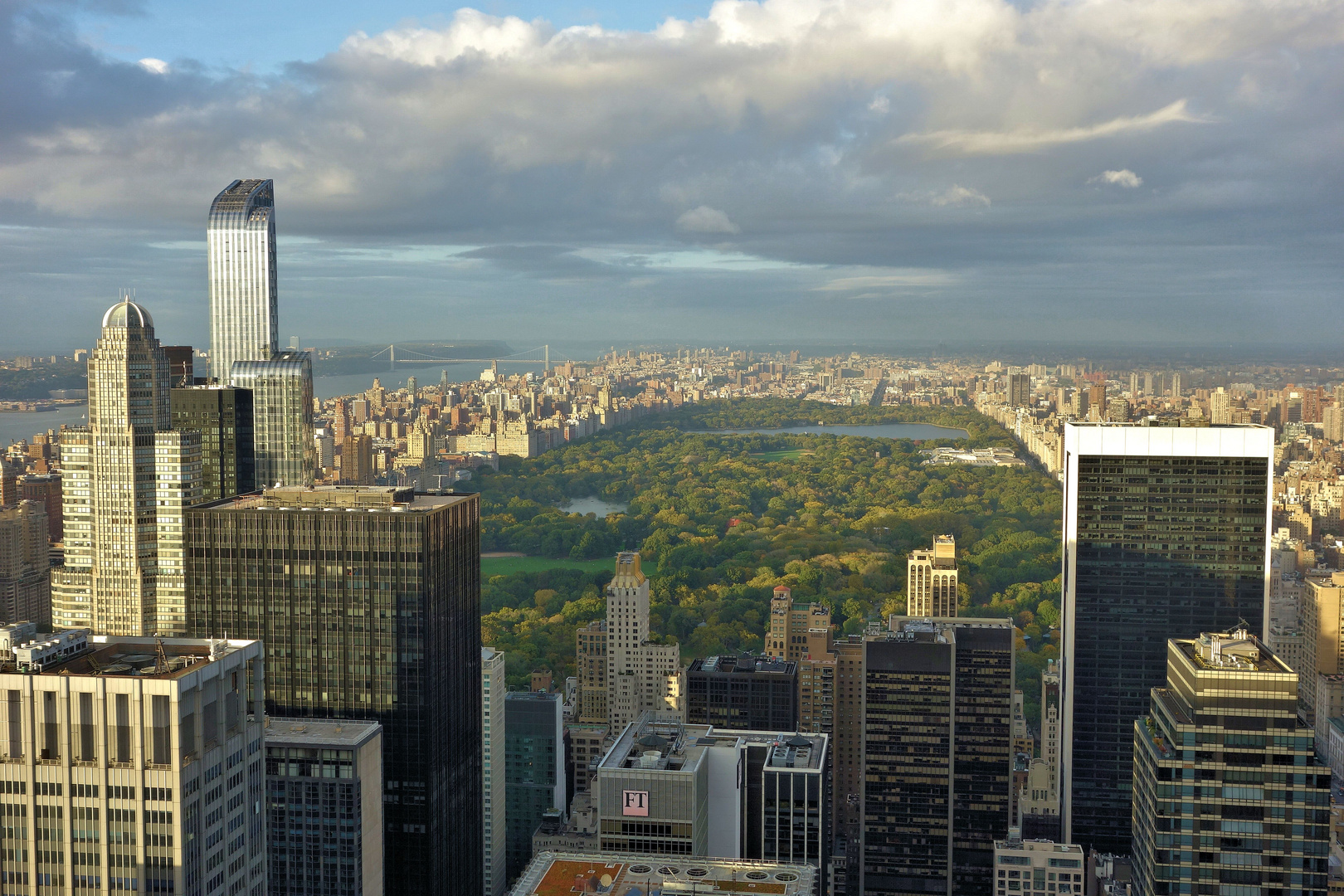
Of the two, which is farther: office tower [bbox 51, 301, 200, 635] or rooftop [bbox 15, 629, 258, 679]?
office tower [bbox 51, 301, 200, 635]

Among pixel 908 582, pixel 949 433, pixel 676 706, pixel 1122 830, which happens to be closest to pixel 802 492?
pixel 949 433

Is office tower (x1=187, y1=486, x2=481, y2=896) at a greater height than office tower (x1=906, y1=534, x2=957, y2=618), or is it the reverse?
office tower (x1=187, y1=486, x2=481, y2=896)

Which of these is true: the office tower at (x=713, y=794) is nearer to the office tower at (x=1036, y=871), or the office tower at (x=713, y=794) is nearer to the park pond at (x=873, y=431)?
the office tower at (x=1036, y=871)

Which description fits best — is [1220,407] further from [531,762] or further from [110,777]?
[110,777]

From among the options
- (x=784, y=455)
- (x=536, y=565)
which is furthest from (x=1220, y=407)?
(x=784, y=455)

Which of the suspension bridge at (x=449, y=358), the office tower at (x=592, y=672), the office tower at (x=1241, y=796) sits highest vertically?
the suspension bridge at (x=449, y=358)

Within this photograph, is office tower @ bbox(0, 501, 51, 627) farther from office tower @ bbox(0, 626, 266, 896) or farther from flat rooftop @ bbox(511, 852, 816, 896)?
office tower @ bbox(0, 626, 266, 896)

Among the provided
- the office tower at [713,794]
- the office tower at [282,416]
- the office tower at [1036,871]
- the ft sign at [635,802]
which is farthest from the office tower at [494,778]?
the office tower at [1036,871]

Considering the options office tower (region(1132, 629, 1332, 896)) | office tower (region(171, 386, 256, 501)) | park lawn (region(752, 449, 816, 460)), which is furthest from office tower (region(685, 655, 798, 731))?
park lawn (region(752, 449, 816, 460))
